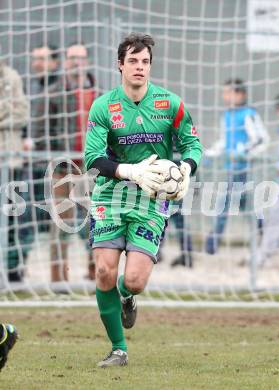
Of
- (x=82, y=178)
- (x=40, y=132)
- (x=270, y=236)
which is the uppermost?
(x=40, y=132)

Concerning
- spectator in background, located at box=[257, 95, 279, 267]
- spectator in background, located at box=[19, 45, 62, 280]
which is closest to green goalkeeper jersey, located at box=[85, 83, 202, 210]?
spectator in background, located at box=[19, 45, 62, 280]

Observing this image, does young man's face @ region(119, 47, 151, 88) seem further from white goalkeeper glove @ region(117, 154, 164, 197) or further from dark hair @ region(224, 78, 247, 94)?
dark hair @ region(224, 78, 247, 94)

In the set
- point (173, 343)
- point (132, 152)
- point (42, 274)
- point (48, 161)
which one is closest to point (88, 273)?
point (42, 274)

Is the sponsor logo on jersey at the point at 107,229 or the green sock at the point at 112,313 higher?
the sponsor logo on jersey at the point at 107,229

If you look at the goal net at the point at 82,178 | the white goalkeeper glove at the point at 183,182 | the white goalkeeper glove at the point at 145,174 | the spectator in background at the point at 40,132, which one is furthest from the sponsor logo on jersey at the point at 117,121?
the spectator in background at the point at 40,132

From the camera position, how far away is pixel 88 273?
41.3ft

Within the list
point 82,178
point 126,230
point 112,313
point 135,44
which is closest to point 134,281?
point 112,313

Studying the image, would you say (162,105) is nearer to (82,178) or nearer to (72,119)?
(82,178)

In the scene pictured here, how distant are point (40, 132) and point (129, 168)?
5.31 meters

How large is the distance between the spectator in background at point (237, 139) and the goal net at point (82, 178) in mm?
83

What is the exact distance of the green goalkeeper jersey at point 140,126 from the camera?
24.4 ft

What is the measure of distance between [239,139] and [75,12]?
249cm

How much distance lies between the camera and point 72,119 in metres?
12.1

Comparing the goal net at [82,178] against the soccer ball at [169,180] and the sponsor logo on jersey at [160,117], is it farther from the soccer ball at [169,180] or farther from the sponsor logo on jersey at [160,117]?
the soccer ball at [169,180]
